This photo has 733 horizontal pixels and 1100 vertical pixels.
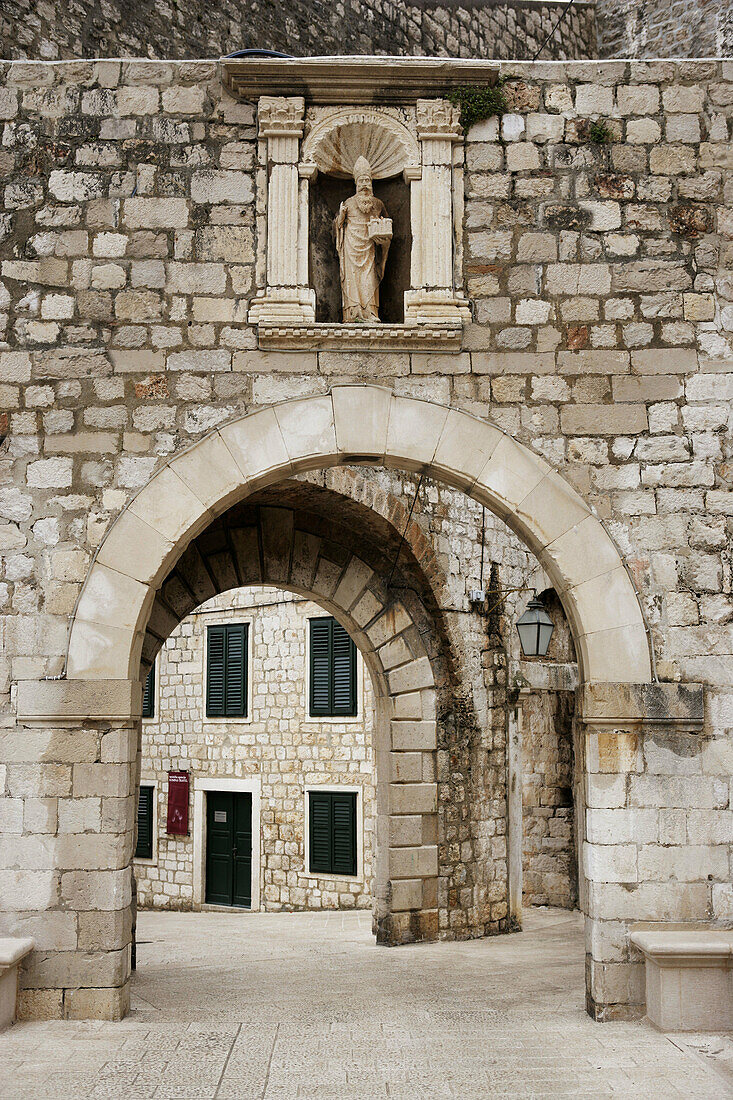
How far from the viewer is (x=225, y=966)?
7496mm

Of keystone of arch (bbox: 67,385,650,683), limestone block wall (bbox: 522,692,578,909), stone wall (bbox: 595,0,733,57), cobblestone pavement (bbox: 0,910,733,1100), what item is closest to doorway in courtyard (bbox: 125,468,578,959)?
limestone block wall (bbox: 522,692,578,909)

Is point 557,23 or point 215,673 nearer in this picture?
point 215,673

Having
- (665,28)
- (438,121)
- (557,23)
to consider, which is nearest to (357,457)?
(438,121)

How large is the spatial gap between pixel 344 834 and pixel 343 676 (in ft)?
5.56

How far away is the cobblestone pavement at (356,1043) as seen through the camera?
4543 millimetres

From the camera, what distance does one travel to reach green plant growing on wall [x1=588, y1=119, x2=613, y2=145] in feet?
19.7

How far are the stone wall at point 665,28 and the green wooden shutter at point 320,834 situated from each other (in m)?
9.50

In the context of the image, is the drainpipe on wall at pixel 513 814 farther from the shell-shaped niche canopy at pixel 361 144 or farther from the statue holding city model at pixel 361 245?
the shell-shaped niche canopy at pixel 361 144

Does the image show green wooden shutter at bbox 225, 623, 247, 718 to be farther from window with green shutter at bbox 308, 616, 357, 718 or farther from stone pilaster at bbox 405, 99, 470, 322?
stone pilaster at bbox 405, 99, 470, 322

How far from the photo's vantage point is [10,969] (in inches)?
203

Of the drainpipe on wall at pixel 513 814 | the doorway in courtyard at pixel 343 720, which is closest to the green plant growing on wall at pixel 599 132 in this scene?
the doorway in courtyard at pixel 343 720

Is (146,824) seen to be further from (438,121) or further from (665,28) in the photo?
(665,28)

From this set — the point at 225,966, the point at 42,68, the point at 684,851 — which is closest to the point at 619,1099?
the point at 684,851

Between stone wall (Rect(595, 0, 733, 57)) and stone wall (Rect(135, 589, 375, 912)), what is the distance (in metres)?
8.06
